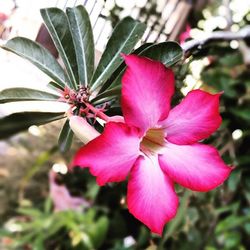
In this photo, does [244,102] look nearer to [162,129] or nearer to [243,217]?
[243,217]

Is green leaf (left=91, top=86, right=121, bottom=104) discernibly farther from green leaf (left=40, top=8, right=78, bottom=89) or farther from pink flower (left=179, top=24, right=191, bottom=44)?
pink flower (left=179, top=24, right=191, bottom=44)

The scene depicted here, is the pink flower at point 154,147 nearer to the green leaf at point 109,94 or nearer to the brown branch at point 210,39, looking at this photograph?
the green leaf at point 109,94

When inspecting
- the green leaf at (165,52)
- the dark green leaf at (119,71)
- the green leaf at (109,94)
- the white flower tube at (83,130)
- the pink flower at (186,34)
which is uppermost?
the pink flower at (186,34)

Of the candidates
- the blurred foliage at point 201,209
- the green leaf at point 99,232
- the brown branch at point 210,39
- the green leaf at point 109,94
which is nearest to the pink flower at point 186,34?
the brown branch at point 210,39

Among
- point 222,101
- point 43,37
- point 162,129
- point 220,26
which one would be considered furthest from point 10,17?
point 222,101

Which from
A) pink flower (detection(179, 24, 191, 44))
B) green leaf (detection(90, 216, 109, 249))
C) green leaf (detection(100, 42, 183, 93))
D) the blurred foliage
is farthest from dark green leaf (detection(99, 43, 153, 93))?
green leaf (detection(90, 216, 109, 249))
